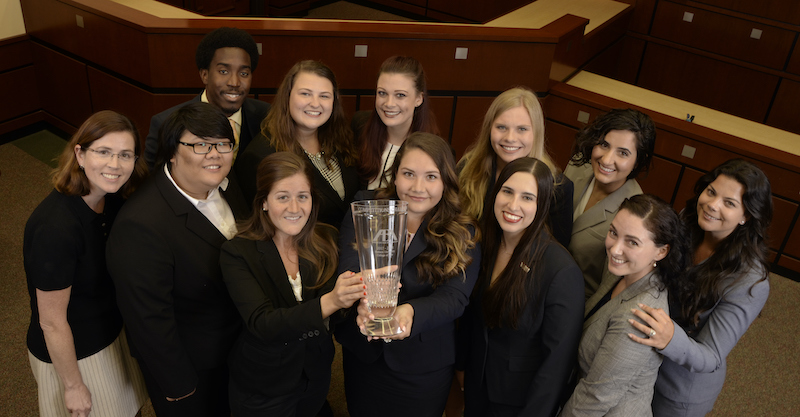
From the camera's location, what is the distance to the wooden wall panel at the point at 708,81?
20.1 feet

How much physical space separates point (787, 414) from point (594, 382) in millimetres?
1985

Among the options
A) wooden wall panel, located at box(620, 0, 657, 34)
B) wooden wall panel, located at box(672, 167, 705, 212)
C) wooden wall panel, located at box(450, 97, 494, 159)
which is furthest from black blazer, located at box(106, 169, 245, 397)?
wooden wall panel, located at box(620, 0, 657, 34)

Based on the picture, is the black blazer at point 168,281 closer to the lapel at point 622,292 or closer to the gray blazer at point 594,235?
the lapel at point 622,292

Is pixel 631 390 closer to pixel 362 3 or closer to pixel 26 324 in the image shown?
pixel 26 324

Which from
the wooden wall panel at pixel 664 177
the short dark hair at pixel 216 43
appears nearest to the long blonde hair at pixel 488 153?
the short dark hair at pixel 216 43

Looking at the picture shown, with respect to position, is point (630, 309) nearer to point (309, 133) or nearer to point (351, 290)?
point (351, 290)

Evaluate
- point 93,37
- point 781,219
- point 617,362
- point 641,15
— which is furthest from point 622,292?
point 641,15

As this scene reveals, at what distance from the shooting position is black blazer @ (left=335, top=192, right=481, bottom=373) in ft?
6.35

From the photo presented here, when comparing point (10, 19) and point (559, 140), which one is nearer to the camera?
point (10, 19)

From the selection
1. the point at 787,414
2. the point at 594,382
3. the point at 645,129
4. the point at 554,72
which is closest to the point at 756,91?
the point at 554,72

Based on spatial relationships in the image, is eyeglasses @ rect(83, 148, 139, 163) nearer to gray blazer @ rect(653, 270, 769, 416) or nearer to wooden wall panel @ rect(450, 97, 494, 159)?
gray blazer @ rect(653, 270, 769, 416)

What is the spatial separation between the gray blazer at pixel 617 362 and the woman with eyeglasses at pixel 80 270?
158 centimetres

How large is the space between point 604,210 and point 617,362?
74cm

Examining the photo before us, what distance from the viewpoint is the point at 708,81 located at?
6.41 m
